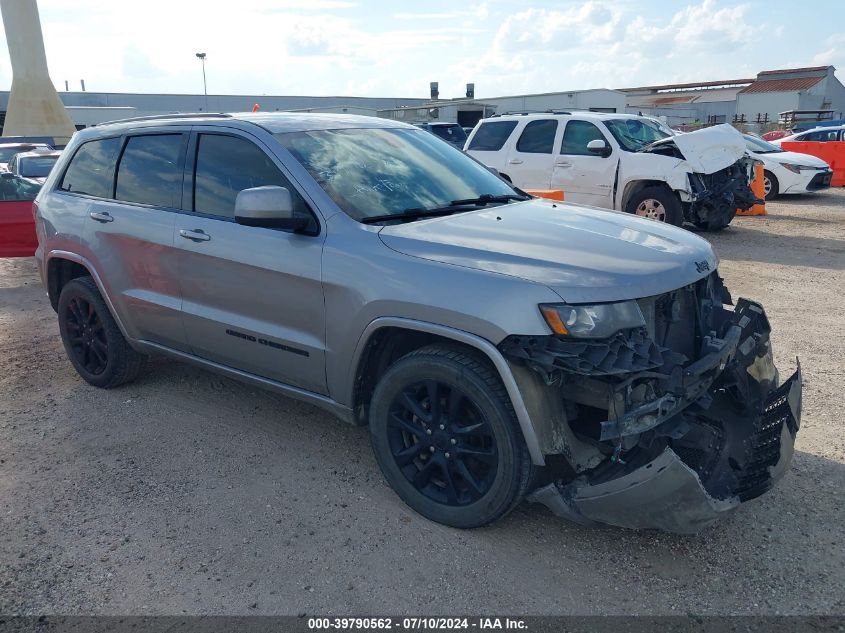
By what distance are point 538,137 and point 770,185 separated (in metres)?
7.21

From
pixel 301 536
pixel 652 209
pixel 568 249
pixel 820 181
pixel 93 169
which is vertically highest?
pixel 93 169

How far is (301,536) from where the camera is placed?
3.36 metres

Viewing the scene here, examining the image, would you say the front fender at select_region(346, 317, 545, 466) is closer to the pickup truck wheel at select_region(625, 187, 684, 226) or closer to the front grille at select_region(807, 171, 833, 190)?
the pickup truck wheel at select_region(625, 187, 684, 226)

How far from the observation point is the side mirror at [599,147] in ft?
33.8

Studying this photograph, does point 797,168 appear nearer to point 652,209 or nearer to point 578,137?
point 652,209

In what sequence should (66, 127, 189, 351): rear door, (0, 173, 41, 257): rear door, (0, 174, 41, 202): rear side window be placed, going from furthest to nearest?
1. (0, 174, 41, 202): rear side window
2. (0, 173, 41, 257): rear door
3. (66, 127, 189, 351): rear door

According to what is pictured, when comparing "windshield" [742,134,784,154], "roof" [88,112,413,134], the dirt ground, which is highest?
"roof" [88,112,413,134]

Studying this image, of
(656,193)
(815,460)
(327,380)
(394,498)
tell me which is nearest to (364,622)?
(394,498)

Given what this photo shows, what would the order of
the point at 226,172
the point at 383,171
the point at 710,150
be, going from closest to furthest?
the point at 383,171, the point at 226,172, the point at 710,150

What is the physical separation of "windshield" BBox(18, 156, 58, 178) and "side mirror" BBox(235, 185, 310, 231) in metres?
9.22

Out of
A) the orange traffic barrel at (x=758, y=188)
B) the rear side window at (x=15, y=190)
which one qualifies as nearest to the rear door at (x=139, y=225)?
the rear side window at (x=15, y=190)

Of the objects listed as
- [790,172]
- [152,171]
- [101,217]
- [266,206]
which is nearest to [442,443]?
[266,206]

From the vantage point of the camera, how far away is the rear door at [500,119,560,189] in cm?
1156

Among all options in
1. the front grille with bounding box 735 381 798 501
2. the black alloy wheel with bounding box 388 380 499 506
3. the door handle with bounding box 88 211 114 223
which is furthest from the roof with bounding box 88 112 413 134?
the front grille with bounding box 735 381 798 501
